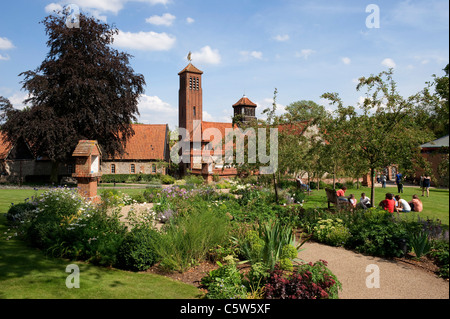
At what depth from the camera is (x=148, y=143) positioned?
43.3 metres

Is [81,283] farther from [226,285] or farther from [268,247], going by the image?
[268,247]

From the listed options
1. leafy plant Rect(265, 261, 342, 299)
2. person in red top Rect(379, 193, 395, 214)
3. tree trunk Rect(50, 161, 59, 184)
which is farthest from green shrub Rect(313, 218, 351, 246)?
tree trunk Rect(50, 161, 59, 184)

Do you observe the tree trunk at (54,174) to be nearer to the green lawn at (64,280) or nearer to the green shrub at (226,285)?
the green lawn at (64,280)

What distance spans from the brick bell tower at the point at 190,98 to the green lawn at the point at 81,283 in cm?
4356

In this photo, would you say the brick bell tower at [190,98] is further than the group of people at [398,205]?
Yes

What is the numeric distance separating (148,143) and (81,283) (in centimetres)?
3885

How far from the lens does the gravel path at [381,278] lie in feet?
17.9

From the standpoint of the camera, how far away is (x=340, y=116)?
1229cm

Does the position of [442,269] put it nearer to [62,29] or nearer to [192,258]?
[192,258]

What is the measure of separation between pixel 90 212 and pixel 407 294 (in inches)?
302

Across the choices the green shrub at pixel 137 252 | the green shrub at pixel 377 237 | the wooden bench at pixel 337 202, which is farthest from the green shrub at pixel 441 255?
the green shrub at pixel 137 252

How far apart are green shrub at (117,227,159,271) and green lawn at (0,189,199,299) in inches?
8.8

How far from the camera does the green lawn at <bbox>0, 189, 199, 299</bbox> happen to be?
5141mm

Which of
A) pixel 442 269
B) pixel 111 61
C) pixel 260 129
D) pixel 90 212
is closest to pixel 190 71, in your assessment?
pixel 111 61
